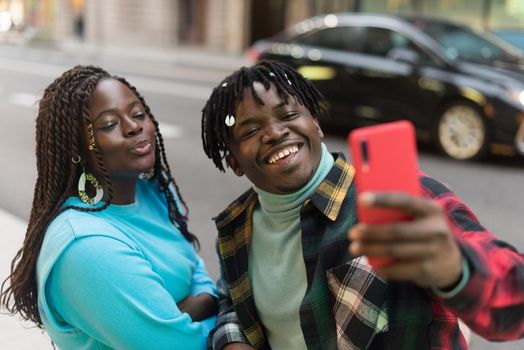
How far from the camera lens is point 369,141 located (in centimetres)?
107

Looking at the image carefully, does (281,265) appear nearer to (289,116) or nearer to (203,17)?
(289,116)

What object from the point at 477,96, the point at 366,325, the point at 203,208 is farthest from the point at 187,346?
the point at 477,96

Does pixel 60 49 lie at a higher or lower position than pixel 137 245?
lower

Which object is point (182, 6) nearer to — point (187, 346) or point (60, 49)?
point (60, 49)

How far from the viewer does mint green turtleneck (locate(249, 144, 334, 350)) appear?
1.82 metres

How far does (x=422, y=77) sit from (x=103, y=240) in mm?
6365

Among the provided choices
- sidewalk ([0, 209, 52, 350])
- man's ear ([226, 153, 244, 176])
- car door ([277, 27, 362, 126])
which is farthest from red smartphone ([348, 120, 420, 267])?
car door ([277, 27, 362, 126])

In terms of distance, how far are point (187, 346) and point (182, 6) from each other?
2389 centimetres

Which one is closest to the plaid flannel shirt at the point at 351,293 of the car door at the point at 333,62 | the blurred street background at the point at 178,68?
the blurred street background at the point at 178,68

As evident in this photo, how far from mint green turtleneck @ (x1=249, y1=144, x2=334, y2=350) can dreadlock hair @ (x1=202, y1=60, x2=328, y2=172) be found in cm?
19

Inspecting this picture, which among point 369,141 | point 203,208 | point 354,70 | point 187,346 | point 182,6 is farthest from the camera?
point 182,6

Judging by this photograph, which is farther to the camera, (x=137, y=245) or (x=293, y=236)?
(x=137, y=245)

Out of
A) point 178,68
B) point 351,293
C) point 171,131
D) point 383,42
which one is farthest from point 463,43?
point 178,68

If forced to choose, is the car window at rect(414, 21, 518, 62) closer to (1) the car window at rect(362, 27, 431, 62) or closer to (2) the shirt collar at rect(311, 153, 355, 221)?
(1) the car window at rect(362, 27, 431, 62)
